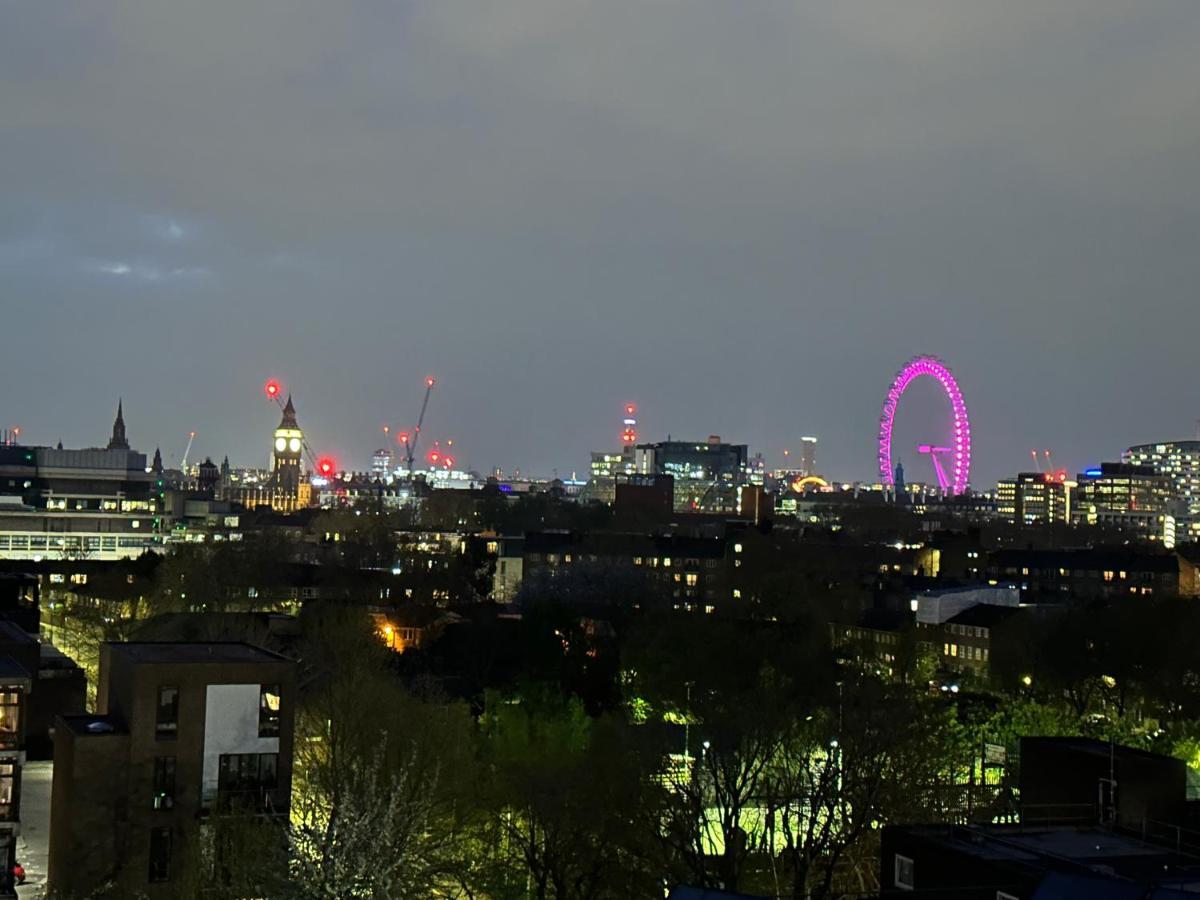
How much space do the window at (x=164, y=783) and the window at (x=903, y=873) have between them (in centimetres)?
1127

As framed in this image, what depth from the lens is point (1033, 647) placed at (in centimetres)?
5091

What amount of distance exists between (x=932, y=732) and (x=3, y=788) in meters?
17.2

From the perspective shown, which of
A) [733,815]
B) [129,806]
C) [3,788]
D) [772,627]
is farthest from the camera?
[772,627]

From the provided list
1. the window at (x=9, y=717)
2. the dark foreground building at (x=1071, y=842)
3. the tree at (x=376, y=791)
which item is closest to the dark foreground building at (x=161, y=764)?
the tree at (x=376, y=791)

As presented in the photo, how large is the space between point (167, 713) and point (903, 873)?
11.6 metres

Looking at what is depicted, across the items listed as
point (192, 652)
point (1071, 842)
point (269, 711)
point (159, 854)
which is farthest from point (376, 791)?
point (1071, 842)

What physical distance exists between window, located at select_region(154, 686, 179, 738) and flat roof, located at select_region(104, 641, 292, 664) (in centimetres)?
46

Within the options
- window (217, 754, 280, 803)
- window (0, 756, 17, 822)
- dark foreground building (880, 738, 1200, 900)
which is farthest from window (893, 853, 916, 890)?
window (0, 756, 17, 822)

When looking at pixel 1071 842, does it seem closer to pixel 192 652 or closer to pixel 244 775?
pixel 244 775

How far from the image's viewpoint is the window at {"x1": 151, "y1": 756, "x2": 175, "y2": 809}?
23672mm

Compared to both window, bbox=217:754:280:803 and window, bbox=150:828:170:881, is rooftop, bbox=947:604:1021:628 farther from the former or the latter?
window, bbox=150:828:170:881

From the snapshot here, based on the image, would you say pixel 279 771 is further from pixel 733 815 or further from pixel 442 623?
pixel 442 623

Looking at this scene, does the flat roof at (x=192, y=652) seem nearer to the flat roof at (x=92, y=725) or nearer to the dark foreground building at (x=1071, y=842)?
the flat roof at (x=92, y=725)

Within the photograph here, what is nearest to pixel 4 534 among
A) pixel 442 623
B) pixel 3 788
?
pixel 442 623
